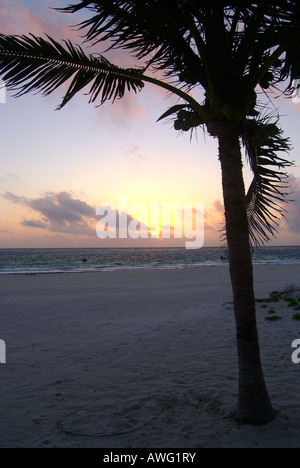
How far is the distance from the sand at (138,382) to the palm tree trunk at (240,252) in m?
0.88

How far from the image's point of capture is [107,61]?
4137 mm

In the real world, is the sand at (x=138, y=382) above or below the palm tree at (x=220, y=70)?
below

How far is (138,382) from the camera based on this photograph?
616 cm

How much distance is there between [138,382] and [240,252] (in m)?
3.45

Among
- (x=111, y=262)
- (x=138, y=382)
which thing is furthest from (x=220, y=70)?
(x=111, y=262)

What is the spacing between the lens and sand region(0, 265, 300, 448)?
4328mm

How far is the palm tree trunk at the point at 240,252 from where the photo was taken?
402cm

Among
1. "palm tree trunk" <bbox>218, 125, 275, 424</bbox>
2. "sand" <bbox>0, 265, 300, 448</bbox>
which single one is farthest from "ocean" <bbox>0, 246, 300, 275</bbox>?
"palm tree trunk" <bbox>218, 125, 275, 424</bbox>

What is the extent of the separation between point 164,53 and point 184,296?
48.7 feet

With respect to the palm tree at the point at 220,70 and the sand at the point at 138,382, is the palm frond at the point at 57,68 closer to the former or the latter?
the palm tree at the point at 220,70

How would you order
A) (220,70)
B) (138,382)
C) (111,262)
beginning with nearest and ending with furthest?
(220,70) → (138,382) → (111,262)

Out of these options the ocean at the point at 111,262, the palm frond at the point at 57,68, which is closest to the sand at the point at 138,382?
the palm frond at the point at 57,68

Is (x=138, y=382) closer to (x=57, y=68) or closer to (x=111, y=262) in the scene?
(x=57, y=68)
